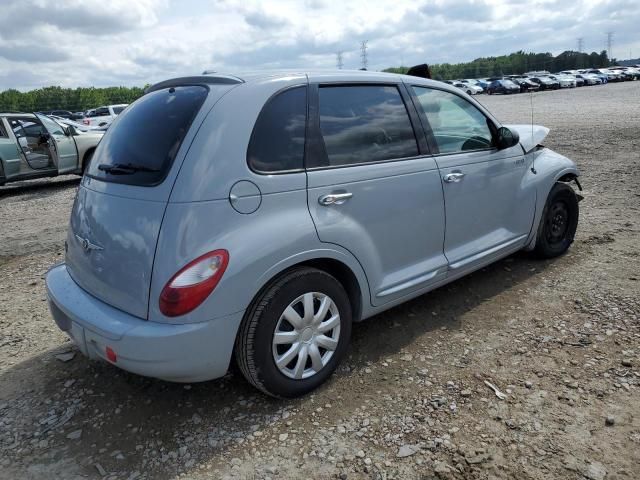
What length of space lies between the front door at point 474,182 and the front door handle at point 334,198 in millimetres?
909

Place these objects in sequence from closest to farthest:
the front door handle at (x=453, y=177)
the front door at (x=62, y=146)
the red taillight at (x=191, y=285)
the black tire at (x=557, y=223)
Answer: the red taillight at (x=191, y=285) < the front door handle at (x=453, y=177) < the black tire at (x=557, y=223) < the front door at (x=62, y=146)

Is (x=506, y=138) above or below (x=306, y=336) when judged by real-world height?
above

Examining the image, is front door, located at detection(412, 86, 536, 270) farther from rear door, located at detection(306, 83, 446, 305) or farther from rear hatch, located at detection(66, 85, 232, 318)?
rear hatch, located at detection(66, 85, 232, 318)

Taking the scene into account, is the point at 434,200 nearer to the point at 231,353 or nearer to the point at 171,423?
the point at 231,353

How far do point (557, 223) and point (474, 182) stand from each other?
5.10 feet

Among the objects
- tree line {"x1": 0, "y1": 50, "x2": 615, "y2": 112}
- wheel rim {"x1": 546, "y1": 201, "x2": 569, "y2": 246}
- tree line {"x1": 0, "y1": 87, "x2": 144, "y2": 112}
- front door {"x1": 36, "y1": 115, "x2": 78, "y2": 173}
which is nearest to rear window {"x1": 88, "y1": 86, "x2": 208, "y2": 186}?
wheel rim {"x1": 546, "y1": 201, "x2": 569, "y2": 246}

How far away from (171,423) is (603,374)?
2.54 m

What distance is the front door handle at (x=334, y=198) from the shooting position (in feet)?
9.42

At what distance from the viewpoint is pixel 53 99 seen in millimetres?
46062

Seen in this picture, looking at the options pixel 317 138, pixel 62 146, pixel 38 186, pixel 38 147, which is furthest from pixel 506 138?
pixel 38 186

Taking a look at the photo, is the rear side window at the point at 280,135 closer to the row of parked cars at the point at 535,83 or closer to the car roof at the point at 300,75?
the car roof at the point at 300,75

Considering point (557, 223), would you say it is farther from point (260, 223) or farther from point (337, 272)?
point (260, 223)

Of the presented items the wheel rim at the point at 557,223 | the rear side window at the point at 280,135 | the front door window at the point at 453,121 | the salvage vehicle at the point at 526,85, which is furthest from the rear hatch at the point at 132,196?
the salvage vehicle at the point at 526,85

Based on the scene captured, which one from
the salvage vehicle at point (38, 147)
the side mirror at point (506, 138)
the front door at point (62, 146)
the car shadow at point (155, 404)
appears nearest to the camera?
the car shadow at point (155, 404)
